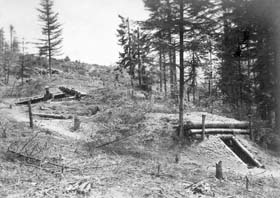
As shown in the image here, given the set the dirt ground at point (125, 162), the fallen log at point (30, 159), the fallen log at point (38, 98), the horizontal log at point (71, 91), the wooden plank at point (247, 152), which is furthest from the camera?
the horizontal log at point (71, 91)

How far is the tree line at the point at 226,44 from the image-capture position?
1498 centimetres

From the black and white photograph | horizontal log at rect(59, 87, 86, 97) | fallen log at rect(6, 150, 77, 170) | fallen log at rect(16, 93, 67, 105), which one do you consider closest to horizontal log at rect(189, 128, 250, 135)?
the black and white photograph

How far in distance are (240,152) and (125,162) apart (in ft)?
25.9

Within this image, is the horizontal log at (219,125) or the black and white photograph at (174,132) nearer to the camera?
the black and white photograph at (174,132)

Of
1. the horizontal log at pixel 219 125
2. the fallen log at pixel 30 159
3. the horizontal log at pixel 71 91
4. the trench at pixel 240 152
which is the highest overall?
the horizontal log at pixel 71 91

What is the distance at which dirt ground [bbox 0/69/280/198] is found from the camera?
7805 millimetres

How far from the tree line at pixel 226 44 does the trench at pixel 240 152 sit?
337 cm

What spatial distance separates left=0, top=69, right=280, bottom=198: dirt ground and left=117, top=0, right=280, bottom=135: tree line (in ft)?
7.93

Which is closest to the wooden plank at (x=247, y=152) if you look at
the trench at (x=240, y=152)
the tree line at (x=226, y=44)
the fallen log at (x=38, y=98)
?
the trench at (x=240, y=152)

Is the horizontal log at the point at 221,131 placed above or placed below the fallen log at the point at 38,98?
below

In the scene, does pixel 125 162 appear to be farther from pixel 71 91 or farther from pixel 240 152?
pixel 71 91

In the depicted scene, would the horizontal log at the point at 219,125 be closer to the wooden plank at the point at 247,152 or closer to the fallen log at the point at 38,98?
the wooden plank at the point at 247,152

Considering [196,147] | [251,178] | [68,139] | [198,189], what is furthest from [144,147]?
[198,189]

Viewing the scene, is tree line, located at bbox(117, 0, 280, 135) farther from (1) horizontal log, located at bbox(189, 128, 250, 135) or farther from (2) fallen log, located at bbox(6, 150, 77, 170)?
(2) fallen log, located at bbox(6, 150, 77, 170)
